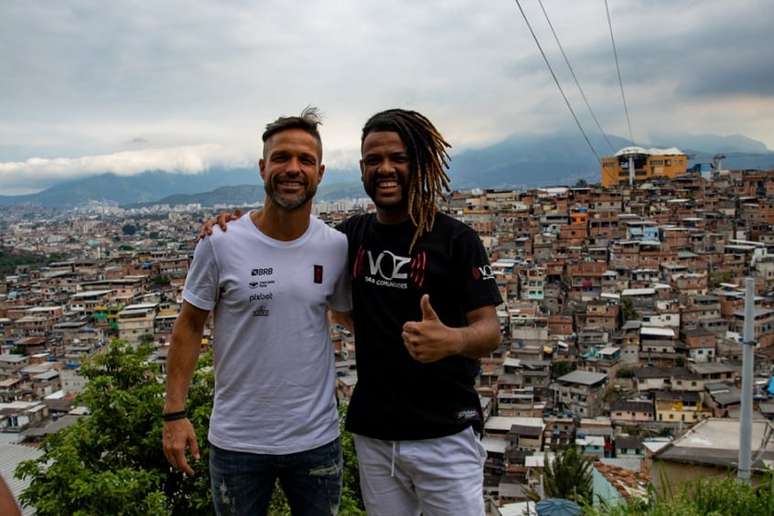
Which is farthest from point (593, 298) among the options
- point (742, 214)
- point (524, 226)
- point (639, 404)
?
point (742, 214)

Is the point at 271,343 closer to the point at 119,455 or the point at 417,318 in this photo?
the point at 417,318

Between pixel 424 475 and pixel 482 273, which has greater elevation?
pixel 482 273

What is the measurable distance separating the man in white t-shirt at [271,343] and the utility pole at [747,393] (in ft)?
9.58

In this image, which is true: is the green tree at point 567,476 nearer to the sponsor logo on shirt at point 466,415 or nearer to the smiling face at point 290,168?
the sponsor logo on shirt at point 466,415

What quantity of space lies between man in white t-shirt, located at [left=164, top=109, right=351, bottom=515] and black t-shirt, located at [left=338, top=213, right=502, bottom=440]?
0.43 ft

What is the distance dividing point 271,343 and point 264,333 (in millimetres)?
32

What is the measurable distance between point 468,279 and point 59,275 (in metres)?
46.0

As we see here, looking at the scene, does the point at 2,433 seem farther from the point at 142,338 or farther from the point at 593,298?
the point at 593,298

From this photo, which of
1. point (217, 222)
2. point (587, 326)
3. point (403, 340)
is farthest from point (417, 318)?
point (587, 326)

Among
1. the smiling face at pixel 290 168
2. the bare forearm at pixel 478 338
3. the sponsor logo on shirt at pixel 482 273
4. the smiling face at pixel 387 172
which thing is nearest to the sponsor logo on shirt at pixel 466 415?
the bare forearm at pixel 478 338

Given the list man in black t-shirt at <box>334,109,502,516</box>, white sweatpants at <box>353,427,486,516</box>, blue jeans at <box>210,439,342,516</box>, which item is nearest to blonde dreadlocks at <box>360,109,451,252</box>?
man in black t-shirt at <box>334,109,502,516</box>

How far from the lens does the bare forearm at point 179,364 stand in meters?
1.79

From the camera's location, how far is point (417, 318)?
1.68 m

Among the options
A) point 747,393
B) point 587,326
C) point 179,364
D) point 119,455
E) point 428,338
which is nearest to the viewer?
point 428,338
